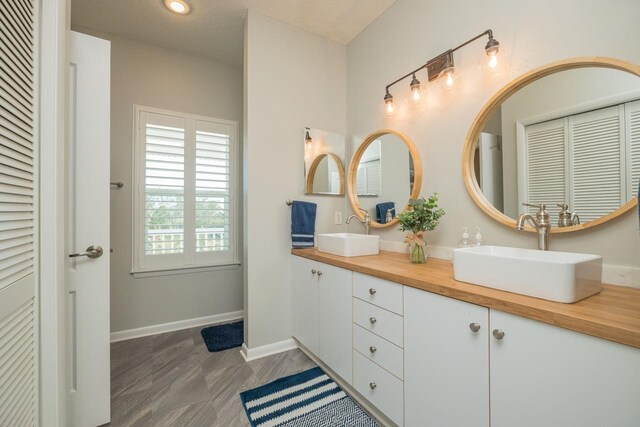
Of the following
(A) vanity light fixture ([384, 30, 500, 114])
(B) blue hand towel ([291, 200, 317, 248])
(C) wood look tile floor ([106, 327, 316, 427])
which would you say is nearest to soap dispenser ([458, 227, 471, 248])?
(A) vanity light fixture ([384, 30, 500, 114])

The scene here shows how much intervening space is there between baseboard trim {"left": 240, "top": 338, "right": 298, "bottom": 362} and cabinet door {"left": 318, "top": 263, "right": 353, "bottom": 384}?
470 mm

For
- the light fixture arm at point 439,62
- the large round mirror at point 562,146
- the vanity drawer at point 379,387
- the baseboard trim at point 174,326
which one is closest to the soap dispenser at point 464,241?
the large round mirror at point 562,146

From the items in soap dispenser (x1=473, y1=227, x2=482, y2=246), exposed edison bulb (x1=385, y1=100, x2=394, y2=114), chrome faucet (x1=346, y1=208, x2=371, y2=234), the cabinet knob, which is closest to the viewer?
the cabinet knob

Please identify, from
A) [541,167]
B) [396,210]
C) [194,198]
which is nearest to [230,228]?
[194,198]

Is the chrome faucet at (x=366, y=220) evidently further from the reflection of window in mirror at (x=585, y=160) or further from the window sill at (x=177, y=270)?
the window sill at (x=177, y=270)

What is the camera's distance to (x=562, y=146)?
127 centimetres

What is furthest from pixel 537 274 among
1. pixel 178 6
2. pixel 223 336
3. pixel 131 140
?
pixel 131 140

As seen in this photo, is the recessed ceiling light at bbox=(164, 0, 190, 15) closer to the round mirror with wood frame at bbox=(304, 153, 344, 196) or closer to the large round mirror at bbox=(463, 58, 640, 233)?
the round mirror with wood frame at bbox=(304, 153, 344, 196)

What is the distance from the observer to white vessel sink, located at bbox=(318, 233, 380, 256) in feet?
6.12

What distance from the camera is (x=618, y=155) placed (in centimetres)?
111

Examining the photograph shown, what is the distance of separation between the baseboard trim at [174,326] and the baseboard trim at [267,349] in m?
0.74

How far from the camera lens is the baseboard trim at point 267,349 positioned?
7.10 ft

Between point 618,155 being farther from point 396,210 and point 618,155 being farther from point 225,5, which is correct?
point 225,5

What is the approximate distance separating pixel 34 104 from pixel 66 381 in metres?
1.23
